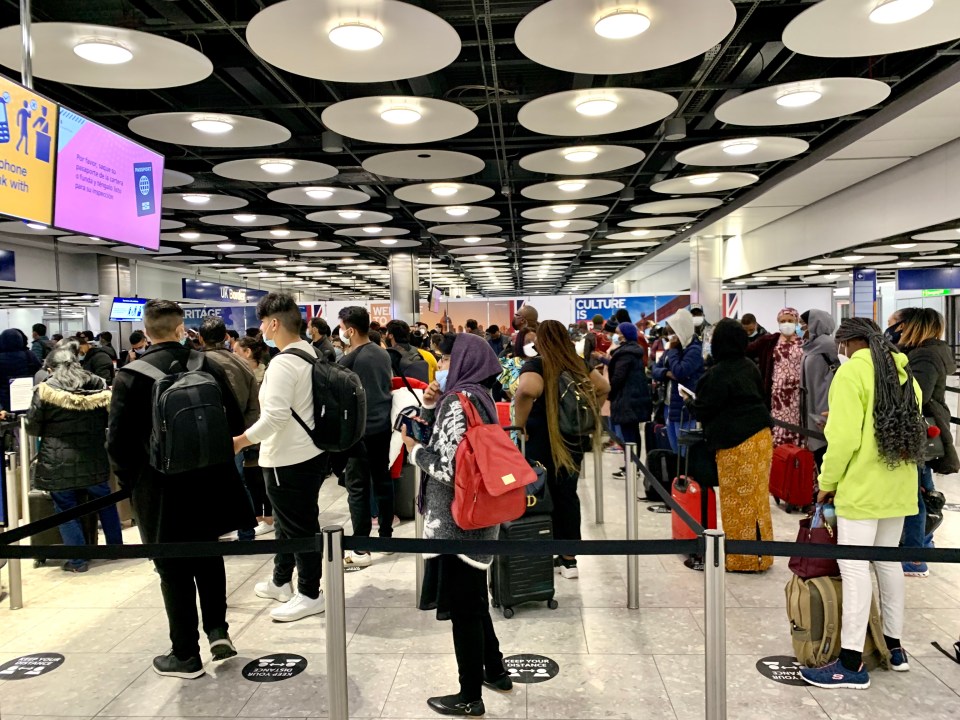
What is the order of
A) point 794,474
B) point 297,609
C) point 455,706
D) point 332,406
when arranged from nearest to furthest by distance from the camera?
point 455,706 → point 332,406 → point 297,609 → point 794,474

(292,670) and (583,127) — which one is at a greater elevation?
(583,127)

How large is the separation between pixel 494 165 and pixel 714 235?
8450 millimetres

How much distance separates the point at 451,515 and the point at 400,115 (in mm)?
5659

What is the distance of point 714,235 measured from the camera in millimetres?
18266

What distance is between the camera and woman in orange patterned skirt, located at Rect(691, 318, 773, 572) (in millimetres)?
4625

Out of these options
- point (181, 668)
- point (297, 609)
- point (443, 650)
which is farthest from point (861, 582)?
point (181, 668)

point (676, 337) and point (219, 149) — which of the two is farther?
point (219, 149)

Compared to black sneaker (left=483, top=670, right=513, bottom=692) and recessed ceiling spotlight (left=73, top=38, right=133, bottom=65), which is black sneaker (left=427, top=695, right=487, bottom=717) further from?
recessed ceiling spotlight (left=73, top=38, right=133, bottom=65)

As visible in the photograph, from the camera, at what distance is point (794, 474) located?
243 inches

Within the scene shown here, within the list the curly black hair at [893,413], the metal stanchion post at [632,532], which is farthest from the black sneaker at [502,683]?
the curly black hair at [893,413]

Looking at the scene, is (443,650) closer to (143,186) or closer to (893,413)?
(893,413)

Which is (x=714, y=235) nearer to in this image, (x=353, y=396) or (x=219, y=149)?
(x=219, y=149)

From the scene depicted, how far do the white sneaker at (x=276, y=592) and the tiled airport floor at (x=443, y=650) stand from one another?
0.35 ft

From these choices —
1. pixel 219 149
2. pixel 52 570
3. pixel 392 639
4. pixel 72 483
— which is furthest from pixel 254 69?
pixel 392 639
